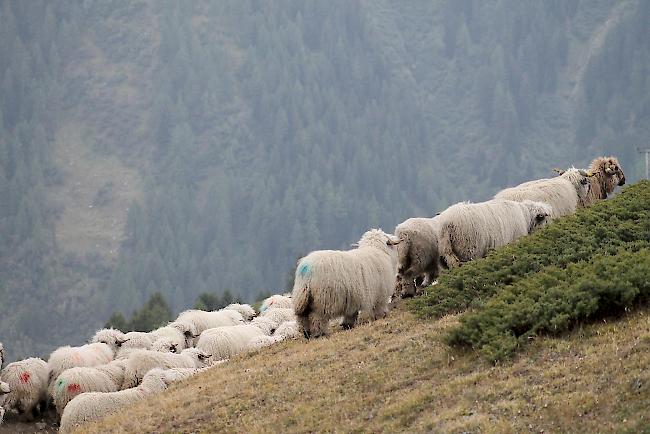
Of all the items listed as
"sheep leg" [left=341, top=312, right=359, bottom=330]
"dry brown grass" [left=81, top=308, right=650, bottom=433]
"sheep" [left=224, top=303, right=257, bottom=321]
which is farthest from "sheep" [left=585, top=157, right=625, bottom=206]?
"sheep" [left=224, top=303, right=257, bottom=321]

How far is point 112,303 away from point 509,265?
603ft

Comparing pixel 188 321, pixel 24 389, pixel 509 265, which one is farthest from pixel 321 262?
pixel 188 321

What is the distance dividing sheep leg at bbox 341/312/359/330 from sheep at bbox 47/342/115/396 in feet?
24.6

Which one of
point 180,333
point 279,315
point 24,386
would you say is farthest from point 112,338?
point 279,315

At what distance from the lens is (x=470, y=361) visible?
55.2ft

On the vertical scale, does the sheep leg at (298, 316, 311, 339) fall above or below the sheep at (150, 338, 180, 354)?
below

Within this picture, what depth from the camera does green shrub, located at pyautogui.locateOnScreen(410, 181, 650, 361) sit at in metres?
16.6

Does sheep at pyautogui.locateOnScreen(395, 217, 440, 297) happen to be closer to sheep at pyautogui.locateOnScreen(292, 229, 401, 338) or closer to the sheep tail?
sheep at pyautogui.locateOnScreen(292, 229, 401, 338)

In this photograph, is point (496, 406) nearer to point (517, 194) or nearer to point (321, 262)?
point (321, 262)

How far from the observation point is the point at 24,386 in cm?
2497

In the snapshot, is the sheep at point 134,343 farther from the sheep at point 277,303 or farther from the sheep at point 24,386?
the sheep at point 277,303

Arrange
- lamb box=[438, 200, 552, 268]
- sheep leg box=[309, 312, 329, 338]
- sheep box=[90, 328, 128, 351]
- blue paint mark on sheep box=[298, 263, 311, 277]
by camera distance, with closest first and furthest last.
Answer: blue paint mark on sheep box=[298, 263, 311, 277]
sheep leg box=[309, 312, 329, 338]
lamb box=[438, 200, 552, 268]
sheep box=[90, 328, 128, 351]

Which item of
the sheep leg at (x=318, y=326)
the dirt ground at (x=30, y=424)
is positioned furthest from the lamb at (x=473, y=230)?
the dirt ground at (x=30, y=424)

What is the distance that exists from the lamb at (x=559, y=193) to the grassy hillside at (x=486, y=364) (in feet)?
19.0
